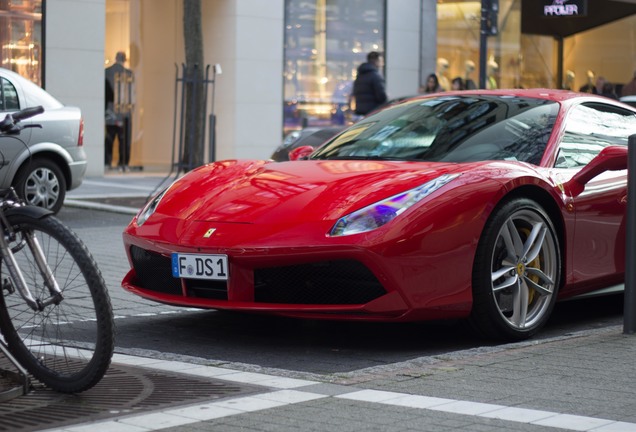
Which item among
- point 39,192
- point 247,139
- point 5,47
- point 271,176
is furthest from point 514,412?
point 247,139

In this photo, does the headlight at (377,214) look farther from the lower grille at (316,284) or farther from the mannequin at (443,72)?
the mannequin at (443,72)

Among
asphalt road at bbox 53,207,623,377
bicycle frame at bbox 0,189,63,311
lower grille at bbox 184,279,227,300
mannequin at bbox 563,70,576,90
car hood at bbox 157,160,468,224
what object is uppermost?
mannequin at bbox 563,70,576,90

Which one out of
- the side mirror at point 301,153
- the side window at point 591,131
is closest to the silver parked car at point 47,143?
the side mirror at point 301,153

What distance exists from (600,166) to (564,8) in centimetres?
1152

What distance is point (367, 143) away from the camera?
7.19m

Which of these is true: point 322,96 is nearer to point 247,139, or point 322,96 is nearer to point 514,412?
point 247,139

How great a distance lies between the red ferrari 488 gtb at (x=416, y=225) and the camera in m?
5.85

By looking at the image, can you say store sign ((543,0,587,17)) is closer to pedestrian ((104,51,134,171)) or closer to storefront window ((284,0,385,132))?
storefront window ((284,0,385,132))

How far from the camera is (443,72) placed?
26.7m

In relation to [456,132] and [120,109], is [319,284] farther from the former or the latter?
[120,109]

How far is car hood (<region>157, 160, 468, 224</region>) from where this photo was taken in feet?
19.6

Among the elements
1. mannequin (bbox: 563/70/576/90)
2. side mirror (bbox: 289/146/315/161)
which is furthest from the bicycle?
mannequin (bbox: 563/70/576/90)

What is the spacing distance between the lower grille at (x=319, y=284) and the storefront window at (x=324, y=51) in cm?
1762

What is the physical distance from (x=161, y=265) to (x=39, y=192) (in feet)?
22.2
